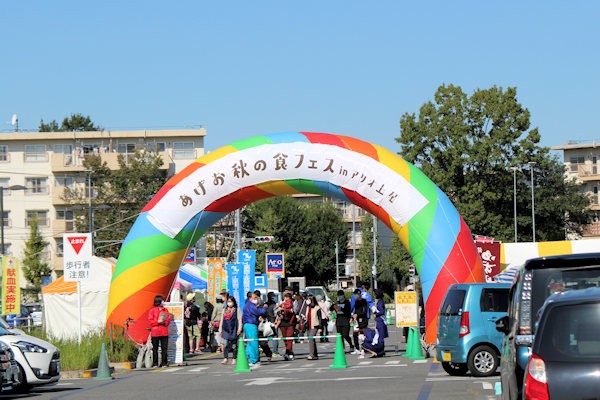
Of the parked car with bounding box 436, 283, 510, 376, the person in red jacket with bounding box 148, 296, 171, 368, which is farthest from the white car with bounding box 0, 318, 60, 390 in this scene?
the parked car with bounding box 436, 283, 510, 376

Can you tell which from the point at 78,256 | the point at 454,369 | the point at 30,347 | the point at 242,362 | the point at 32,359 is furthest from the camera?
the point at 78,256

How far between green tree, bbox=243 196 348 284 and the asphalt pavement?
66956mm

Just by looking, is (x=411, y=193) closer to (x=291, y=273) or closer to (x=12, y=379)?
(x=12, y=379)

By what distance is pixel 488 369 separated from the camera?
20.8 meters

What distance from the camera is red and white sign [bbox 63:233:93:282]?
2780cm

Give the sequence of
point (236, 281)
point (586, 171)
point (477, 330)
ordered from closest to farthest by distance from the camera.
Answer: point (477, 330) → point (236, 281) → point (586, 171)

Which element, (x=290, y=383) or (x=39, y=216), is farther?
(x=39, y=216)

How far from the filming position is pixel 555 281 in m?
11.5

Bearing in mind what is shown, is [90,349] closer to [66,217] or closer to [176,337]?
[176,337]

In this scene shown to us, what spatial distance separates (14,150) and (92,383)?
7337 centimetres

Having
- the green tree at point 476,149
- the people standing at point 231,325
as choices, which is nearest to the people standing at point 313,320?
the people standing at point 231,325

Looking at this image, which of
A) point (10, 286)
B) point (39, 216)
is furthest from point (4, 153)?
point (10, 286)

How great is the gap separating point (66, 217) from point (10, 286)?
61.8 m

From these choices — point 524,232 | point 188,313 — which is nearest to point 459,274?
point 188,313
